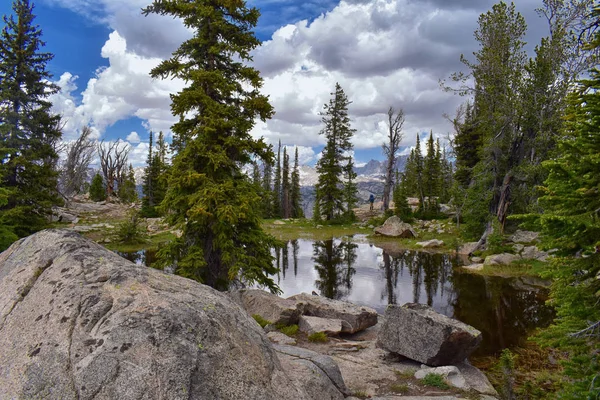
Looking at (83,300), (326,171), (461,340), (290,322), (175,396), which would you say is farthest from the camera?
(326,171)

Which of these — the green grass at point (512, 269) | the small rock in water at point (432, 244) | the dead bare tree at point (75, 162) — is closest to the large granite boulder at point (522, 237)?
the green grass at point (512, 269)

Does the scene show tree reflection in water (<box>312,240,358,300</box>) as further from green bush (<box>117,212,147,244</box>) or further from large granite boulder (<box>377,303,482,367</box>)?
green bush (<box>117,212,147,244</box>)

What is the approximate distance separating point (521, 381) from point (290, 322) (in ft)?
20.8

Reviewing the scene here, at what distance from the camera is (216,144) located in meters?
14.2

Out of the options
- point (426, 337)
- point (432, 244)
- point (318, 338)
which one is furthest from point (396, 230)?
point (426, 337)

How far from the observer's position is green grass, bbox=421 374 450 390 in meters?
8.13

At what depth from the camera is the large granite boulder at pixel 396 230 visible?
37.9m

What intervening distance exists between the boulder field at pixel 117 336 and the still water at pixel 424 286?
31.8ft

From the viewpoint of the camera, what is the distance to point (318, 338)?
1074 cm

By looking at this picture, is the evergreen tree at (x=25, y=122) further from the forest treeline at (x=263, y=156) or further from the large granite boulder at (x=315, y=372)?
the large granite boulder at (x=315, y=372)

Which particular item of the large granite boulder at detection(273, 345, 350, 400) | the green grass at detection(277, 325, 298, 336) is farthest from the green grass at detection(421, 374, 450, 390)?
the green grass at detection(277, 325, 298, 336)

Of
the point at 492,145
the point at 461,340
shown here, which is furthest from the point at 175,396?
the point at 492,145

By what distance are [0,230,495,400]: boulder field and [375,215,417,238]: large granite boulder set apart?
3360 cm

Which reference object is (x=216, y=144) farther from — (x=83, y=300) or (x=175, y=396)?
(x=175, y=396)
